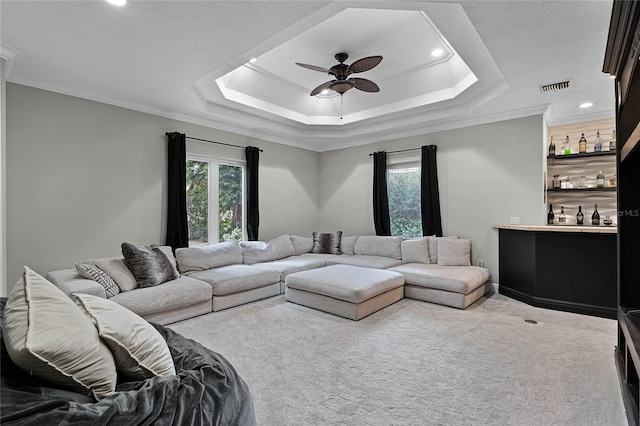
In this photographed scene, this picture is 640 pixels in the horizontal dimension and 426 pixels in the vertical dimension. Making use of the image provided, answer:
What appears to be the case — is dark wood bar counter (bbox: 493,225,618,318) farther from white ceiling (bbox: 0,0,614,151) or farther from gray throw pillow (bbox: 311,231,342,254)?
gray throw pillow (bbox: 311,231,342,254)

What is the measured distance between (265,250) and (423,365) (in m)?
3.34

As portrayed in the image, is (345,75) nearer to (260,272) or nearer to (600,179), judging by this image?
(260,272)

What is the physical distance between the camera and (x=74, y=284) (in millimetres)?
3016

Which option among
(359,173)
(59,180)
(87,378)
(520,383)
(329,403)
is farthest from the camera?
(359,173)

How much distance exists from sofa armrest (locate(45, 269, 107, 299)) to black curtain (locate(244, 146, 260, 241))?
8.86 ft

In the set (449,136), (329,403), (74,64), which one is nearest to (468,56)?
(449,136)

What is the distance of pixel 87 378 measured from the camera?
3.54 ft

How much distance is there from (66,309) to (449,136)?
5.46m

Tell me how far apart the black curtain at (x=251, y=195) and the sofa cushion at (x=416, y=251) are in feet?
8.55

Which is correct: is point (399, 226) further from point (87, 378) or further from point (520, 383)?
point (87, 378)


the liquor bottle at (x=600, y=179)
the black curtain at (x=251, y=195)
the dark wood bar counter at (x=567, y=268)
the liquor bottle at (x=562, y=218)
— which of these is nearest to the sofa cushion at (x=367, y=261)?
the black curtain at (x=251, y=195)

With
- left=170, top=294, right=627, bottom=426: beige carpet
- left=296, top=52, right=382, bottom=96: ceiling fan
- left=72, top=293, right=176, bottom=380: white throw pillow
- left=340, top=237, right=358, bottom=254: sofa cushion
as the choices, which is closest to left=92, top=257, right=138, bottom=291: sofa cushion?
left=170, top=294, right=627, bottom=426: beige carpet

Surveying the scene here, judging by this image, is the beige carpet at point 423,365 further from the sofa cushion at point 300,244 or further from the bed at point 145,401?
the sofa cushion at point 300,244

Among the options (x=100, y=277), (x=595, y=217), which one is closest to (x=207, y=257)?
(x=100, y=277)
